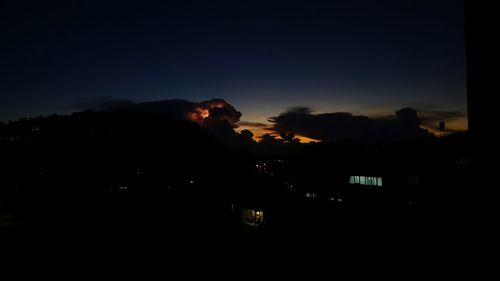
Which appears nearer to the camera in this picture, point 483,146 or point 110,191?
point 483,146

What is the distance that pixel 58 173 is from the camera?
17172 millimetres

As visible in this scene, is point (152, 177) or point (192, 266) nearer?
point (192, 266)

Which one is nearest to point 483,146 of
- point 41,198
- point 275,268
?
point 275,268

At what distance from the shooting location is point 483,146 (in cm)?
614

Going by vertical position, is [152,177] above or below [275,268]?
above

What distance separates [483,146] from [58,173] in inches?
739

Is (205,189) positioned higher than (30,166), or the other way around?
(30,166)

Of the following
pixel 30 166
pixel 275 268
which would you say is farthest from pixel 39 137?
pixel 275 268

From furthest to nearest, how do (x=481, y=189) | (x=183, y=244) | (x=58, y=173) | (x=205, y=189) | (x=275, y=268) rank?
(x=205, y=189), (x=58, y=173), (x=183, y=244), (x=275, y=268), (x=481, y=189)

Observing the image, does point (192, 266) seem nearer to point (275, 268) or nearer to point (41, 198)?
point (275, 268)

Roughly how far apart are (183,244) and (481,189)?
30.5ft

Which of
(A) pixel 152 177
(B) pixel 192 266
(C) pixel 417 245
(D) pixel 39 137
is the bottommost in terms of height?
(B) pixel 192 266

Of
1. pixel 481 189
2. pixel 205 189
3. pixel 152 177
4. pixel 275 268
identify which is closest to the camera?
pixel 481 189

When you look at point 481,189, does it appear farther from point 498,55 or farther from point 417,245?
point 417,245
